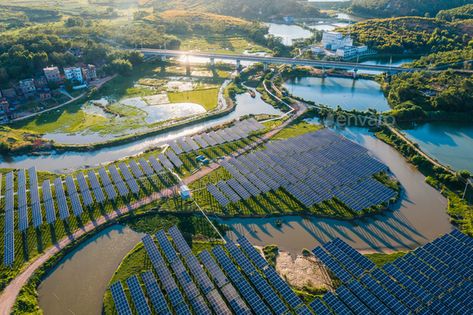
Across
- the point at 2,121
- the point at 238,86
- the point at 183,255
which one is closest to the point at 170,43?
the point at 238,86

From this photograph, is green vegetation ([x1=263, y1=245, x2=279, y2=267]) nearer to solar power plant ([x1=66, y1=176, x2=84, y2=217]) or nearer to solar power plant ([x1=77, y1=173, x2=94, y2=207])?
solar power plant ([x1=77, y1=173, x2=94, y2=207])

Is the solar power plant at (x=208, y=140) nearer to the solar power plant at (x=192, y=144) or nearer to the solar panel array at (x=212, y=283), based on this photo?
the solar power plant at (x=192, y=144)

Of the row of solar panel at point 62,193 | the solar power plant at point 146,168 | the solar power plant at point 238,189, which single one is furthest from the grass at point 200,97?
the solar power plant at point 238,189

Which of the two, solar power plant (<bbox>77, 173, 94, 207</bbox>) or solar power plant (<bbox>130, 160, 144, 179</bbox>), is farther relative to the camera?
solar power plant (<bbox>130, 160, 144, 179</bbox>)

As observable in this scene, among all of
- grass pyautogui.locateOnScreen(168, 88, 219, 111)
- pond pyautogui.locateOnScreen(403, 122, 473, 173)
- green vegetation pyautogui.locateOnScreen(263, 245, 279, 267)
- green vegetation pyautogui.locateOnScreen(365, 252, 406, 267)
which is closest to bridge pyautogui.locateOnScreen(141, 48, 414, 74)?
grass pyautogui.locateOnScreen(168, 88, 219, 111)

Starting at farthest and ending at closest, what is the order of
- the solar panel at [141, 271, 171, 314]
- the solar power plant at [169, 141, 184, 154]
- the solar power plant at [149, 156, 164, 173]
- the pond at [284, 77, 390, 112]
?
the pond at [284, 77, 390, 112], the solar power plant at [169, 141, 184, 154], the solar power plant at [149, 156, 164, 173], the solar panel at [141, 271, 171, 314]
